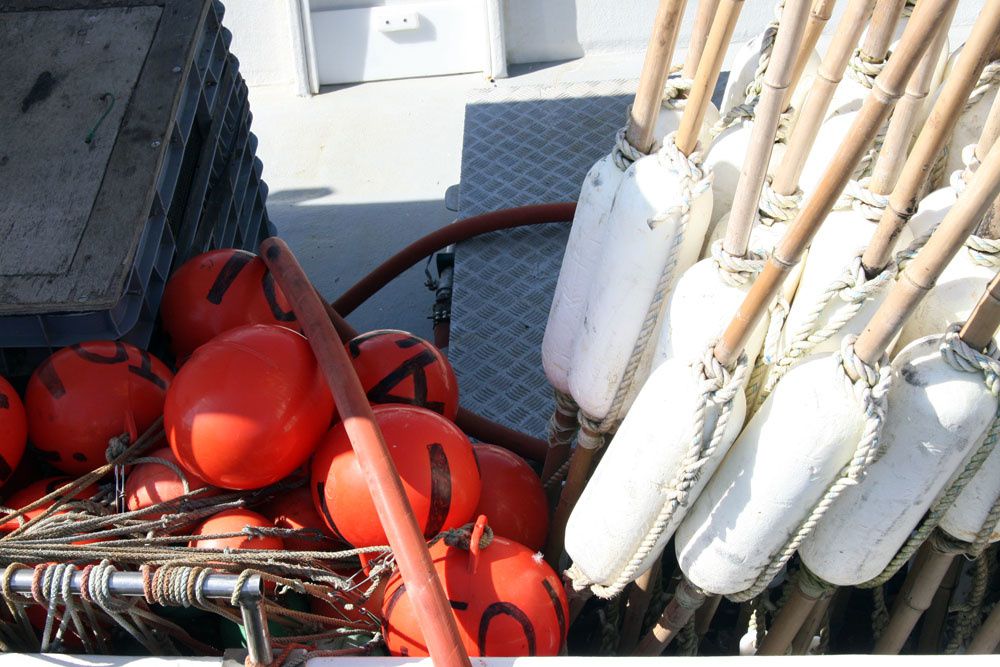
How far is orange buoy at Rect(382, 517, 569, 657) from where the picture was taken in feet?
5.68

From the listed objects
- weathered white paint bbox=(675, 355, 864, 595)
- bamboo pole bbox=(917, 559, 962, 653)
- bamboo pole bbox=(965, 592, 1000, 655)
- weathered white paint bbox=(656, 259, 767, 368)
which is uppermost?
weathered white paint bbox=(656, 259, 767, 368)

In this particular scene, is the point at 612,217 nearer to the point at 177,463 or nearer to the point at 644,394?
the point at 644,394

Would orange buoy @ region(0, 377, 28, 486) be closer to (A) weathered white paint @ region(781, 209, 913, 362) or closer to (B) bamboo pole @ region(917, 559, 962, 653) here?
(A) weathered white paint @ region(781, 209, 913, 362)

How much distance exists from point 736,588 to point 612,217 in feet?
2.32

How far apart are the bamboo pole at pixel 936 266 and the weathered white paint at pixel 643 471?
9.4 inches

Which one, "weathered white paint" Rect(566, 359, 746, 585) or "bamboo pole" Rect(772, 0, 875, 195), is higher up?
"bamboo pole" Rect(772, 0, 875, 195)

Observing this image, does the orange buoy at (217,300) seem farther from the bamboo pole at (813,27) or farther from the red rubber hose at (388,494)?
the bamboo pole at (813,27)

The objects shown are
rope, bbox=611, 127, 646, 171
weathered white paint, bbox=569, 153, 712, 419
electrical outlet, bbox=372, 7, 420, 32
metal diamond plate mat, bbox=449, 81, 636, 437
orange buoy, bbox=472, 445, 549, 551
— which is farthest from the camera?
electrical outlet, bbox=372, 7, 420, 32

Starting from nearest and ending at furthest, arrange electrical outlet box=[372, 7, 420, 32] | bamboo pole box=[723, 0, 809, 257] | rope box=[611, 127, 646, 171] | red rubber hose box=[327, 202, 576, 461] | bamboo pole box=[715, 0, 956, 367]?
bamboo pole box=[715, 0, 956, 367]
bamboo pole box=[723, 0, 809, 257]
rope box=[611, 127, 646, 171]
red rubber hose box=[327, 202, 576, 461]
electrical outlet box=[372, 7, 420, 32]

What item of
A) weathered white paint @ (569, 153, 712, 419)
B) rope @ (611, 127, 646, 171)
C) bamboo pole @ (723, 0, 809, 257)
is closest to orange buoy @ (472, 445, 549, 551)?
weathered white paint @ (569, 153, 712, 419)

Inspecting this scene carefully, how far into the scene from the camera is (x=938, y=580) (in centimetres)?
190

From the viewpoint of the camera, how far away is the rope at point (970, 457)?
1438 millimetres

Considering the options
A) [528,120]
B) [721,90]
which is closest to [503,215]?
[528,120]

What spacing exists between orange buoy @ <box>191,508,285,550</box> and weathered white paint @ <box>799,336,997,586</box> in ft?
3.31
